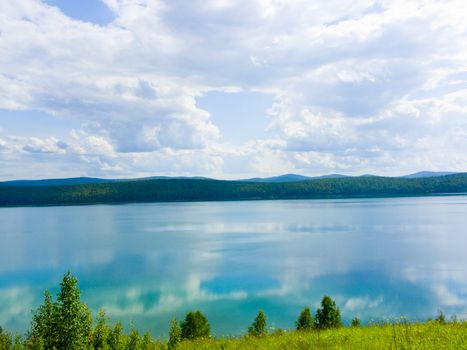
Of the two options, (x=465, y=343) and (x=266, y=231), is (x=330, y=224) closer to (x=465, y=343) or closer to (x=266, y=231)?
(x=266, y=231)

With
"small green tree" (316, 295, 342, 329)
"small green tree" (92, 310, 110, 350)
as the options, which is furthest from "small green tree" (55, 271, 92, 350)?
"small green tree" (316, 295, 342, 329)

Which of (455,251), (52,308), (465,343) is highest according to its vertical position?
(52,308)

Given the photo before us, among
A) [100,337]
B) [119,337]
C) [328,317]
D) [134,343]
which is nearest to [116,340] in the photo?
[119,337]

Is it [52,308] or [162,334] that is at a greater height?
[52,308]

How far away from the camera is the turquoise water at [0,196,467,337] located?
24094 mm

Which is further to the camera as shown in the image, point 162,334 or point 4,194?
point 4,194

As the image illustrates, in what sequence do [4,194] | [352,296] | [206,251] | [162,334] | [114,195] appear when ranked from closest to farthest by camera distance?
[162,334], [352,296], [206,251], [4,194], [114,195]

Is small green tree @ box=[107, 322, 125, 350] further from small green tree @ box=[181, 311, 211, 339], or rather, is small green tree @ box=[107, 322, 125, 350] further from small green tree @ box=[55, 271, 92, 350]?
small green tree @ box=[181, 311, 211, 339]

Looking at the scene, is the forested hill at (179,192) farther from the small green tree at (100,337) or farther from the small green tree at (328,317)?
the small green tree at (100,337)

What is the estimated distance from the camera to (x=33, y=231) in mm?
71688

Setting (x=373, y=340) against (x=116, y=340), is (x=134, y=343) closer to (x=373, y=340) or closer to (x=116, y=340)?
(x=116, y=340)

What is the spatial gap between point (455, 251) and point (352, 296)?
2428 centimetres

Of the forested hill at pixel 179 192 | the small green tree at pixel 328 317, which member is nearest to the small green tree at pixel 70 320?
the small green tree at pixel 328 317

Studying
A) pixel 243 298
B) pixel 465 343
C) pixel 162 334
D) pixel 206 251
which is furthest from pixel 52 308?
pixel 206 251
